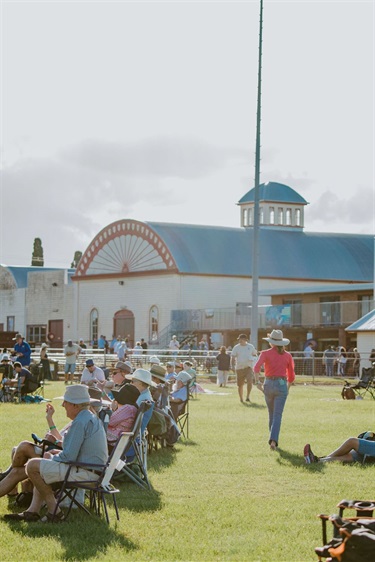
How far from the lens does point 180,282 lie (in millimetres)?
63906

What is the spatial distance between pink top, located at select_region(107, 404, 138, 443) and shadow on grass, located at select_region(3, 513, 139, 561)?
8.18ft

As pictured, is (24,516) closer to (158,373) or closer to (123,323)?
(158,373)

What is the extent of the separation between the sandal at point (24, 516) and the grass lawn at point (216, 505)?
0.13 m

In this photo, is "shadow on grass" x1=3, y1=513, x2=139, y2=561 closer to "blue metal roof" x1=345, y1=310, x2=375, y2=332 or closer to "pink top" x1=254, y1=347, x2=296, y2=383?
"pink top" x1=254, y1=347, x2=296, y2=383

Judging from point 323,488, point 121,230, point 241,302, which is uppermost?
point 121,230

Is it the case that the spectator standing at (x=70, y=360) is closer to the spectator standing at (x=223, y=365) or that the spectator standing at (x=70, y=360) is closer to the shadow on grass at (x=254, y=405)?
the spectator standing at (x=223, y=365)

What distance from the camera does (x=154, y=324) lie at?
65.1m

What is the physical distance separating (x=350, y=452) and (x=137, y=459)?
329cm

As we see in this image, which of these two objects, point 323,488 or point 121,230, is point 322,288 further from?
point 323,488

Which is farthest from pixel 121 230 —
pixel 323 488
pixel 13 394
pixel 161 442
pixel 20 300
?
pixel 323 488

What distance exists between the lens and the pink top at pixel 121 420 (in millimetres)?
12531

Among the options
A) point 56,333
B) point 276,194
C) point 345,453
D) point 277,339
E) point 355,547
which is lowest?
point 345,453

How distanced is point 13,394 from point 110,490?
1736 cm

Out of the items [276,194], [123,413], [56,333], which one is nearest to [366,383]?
[123,413]
